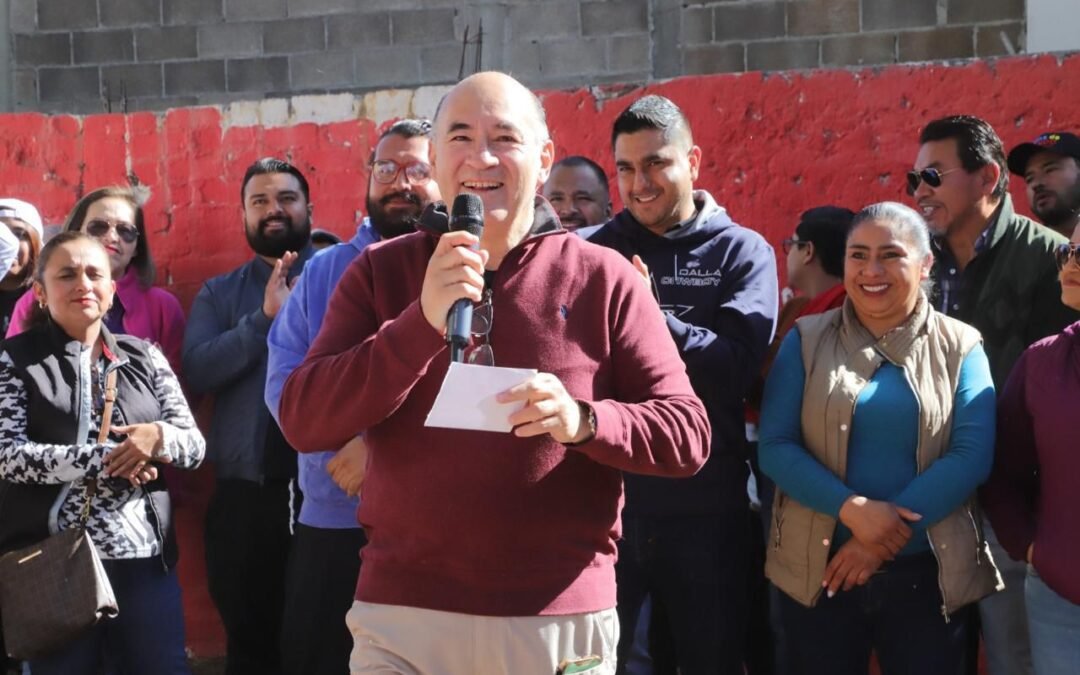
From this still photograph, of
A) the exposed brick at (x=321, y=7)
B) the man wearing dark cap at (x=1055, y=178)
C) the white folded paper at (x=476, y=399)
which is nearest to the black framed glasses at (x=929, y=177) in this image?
the man wearing dark cap at (x=1055, y=178)

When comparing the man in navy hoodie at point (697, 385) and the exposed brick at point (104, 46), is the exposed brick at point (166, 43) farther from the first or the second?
the man in navy hoodie at point (697, 385)

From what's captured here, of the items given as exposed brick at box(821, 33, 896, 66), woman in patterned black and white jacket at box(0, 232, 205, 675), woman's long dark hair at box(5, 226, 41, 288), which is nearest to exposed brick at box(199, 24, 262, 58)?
exposed brick at box(821, 33, 896, 66)

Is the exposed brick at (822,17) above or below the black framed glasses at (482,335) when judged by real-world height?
Result: above

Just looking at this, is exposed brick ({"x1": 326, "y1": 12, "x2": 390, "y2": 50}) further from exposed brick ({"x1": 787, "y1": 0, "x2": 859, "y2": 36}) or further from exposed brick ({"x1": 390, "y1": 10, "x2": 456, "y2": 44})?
exposed brick ({"x1": 787, "y1": 0, "x2": 859, "y2": 36})

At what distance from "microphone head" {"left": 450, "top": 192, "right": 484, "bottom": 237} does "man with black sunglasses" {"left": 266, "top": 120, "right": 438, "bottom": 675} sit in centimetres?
168

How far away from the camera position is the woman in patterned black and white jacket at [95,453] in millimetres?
5066

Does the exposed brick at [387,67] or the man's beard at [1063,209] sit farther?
the exposed brick at [387,67]

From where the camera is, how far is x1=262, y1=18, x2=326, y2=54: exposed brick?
1026cm

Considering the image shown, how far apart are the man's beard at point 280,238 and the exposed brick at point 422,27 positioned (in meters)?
4.24

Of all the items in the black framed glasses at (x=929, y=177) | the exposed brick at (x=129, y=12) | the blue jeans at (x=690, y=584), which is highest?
the exposed brick at (x=129, y=12)

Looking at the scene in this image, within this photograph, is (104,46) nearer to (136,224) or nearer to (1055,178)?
(136,224)

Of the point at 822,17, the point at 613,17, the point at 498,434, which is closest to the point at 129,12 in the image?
the point at 613,17

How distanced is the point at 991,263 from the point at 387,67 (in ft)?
20.1

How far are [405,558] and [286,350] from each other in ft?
5.61
